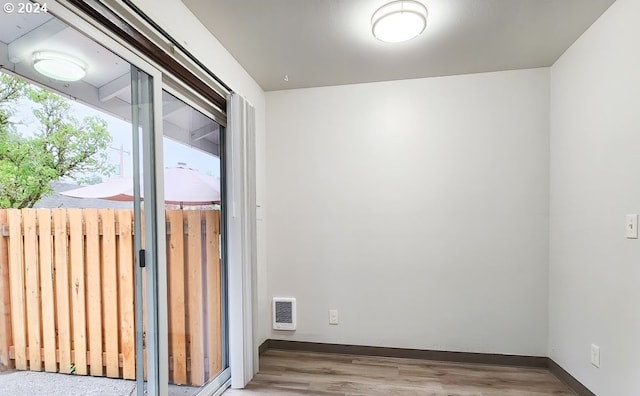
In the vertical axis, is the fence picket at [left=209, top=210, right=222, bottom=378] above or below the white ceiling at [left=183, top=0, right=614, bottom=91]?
below

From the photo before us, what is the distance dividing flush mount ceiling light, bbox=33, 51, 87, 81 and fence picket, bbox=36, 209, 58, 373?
503 mm

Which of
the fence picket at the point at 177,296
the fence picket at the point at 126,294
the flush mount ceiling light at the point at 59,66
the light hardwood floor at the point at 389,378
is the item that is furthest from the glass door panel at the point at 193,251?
the flush mount ceiling light at the point at 59,66

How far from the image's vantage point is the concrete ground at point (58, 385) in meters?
1.12

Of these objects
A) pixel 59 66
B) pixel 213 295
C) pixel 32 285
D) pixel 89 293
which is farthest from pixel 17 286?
pixel 213 295

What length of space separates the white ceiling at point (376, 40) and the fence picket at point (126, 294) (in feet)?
4.18

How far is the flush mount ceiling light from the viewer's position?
3.83 ft

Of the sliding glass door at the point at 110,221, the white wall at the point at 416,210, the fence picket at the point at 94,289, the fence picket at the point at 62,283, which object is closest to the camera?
the sliding glass door at the point at 110,221

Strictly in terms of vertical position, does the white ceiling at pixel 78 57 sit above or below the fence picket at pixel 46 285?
above

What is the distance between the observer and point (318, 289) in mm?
3035

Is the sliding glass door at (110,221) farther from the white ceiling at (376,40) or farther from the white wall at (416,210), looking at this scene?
the white wall at (416,210)

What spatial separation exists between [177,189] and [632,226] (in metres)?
2.53

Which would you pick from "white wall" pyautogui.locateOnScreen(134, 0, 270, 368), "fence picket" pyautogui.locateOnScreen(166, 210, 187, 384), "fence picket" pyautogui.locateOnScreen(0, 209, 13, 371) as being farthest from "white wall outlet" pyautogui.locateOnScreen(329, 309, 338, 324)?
"fence picket" pyautogui.locateOnScreen(0, 209, 13, 371)

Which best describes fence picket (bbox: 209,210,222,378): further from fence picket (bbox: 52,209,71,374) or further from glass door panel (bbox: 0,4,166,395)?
fence picket (bbox: 52,209,71,374)

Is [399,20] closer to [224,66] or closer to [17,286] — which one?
[224,66]
